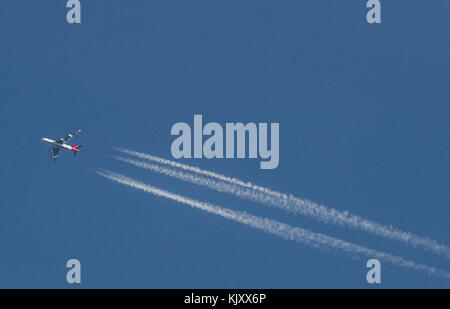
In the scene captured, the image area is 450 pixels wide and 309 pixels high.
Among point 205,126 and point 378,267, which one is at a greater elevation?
point 205,126

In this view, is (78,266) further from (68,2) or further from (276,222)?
(68,2)
